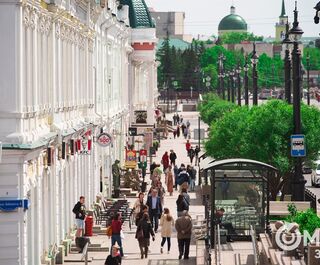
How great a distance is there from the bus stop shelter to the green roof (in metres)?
61.8

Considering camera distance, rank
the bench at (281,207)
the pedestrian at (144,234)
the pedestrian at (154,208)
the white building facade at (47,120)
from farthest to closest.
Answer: the pedestrian at (154,208), the pedestrian at (144,234), the bench at (281,207), the white building facade at (47,120)

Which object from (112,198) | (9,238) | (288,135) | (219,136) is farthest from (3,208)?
(112,198)

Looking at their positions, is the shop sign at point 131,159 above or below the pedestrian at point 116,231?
above

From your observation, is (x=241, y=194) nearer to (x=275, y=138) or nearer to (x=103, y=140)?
(x=275, y=138)

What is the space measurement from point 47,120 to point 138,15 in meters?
65.2

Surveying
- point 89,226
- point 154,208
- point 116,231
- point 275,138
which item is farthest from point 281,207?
point 275,138

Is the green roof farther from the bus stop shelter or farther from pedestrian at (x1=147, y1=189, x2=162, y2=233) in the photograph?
the bus stop shelter

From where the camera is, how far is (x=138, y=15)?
9519cm

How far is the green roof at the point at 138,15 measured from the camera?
92.8 metres

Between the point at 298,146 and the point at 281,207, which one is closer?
the point at 281,207

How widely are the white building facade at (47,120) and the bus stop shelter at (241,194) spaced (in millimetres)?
3605

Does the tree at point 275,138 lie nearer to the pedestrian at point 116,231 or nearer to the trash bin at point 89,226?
the trash bin at point 89,226

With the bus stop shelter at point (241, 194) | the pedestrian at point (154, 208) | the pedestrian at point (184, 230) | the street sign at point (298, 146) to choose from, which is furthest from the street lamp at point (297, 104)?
the pedestrian at point (154, 208)

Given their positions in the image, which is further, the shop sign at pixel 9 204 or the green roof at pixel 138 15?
the green roof at pixel 138 15
